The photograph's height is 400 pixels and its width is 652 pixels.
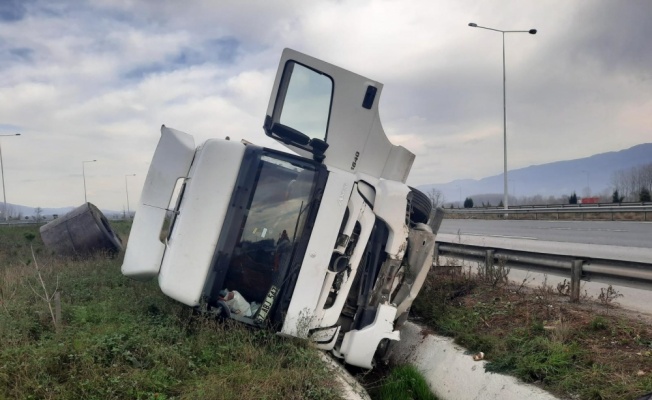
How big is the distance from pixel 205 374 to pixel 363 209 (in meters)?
2.11

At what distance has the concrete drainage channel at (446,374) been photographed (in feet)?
14.2

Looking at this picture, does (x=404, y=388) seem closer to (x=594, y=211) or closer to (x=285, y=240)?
(x=285, y=240)

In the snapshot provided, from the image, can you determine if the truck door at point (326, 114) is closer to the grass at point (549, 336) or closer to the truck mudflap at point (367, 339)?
the truck mudflap at point (367, 339)

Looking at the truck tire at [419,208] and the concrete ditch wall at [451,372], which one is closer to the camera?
the concrete ditch wall at [451,372]

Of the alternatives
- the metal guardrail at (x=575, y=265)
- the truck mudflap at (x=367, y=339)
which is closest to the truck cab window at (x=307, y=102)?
the truck mudflap at (x=367, y=339)

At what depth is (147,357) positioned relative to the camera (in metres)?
4.32

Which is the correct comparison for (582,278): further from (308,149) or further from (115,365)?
(115,365)

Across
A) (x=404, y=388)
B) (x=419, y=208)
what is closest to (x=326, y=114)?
(x=419, y=208)

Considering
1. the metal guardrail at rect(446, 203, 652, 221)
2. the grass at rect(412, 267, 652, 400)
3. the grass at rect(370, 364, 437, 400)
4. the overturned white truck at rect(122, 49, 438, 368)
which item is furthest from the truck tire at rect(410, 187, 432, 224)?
the metal guardrail at rect(446, 203, 652, 221)

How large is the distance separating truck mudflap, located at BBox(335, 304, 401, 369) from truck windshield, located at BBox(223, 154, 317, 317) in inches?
34.7

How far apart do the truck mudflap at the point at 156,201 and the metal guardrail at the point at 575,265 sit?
4569mm

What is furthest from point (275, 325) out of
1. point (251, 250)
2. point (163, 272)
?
point (163, 272)

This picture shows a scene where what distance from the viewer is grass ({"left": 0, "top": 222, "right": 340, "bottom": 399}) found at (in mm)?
3826

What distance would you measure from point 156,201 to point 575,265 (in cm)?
484
